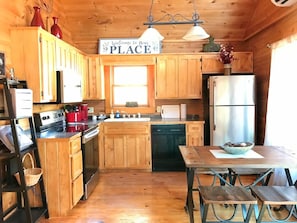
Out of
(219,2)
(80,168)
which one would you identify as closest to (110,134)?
Result: (80,168)

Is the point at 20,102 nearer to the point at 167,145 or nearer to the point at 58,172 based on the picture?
the point at 58,172

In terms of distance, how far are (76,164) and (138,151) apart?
1.69 m

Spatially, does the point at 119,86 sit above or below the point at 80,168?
above

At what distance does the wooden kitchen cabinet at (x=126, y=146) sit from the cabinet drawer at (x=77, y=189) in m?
1.39

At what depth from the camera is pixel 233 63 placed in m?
5.07

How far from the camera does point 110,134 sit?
494cm

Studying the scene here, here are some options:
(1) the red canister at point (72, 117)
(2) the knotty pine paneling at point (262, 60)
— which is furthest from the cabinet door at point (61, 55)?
(2) the knotty pine paneling at point (262, 60)

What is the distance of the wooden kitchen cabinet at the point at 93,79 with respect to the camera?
17.1 ft

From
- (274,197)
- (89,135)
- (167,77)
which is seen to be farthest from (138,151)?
(274,197)

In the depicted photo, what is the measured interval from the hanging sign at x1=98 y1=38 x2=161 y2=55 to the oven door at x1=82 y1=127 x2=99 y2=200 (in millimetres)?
1717

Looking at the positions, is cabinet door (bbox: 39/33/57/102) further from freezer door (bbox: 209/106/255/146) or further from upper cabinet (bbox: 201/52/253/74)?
upper cabinet (bbox: 201/52/253/74)

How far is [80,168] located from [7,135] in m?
0.98

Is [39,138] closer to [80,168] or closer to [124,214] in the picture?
[80,168]

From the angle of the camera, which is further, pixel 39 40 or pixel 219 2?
pixel 219 2
